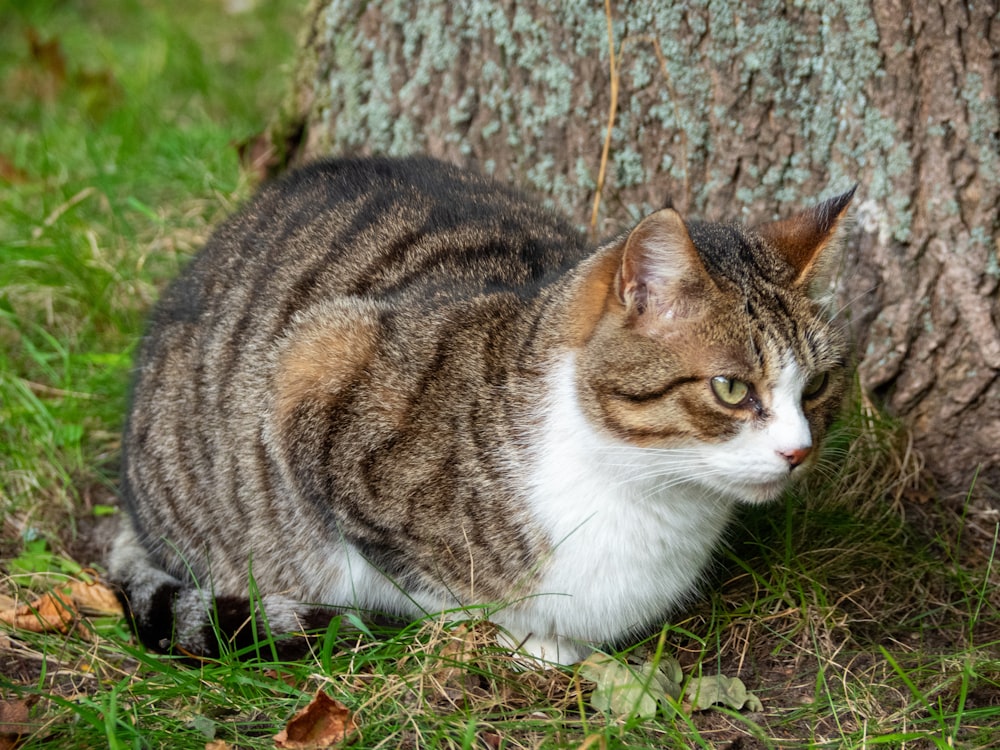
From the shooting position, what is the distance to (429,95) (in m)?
3.26

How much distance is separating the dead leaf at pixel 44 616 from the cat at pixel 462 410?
0.55 feet

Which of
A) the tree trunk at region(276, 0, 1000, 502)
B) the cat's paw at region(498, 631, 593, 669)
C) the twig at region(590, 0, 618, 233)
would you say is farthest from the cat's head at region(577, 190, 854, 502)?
the twig at region(590, 0, 618, 233)

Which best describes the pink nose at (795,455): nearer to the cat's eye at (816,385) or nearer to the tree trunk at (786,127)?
A: the cat's eye at (816,385)

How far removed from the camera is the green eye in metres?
2.05

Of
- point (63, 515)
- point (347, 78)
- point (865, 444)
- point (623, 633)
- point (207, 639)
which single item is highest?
point (347, 78)

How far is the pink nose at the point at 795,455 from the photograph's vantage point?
2016mm

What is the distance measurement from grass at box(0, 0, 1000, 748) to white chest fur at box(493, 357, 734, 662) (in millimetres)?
119

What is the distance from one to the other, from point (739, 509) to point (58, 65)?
3.98m

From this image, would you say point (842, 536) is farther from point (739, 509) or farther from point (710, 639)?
point (710, 639)

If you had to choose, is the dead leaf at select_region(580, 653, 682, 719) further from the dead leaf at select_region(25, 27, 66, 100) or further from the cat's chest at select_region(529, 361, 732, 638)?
the dead leaf at select_region(25, 27, 66, 100)

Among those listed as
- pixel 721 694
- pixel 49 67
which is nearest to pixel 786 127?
pixel 721 694

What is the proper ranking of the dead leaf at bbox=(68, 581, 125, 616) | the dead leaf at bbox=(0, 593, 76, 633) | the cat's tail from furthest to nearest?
the dead leaf at bbox=(68, 581, 125, 616)
the dead leaf at bbox=(0, 593, 76, 633)
the cat's tail

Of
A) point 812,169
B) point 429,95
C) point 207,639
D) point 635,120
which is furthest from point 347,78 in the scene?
point 207,639

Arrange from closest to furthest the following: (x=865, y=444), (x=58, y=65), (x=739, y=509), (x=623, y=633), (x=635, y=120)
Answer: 1. (x=623, y=633)
2. (x=739, y=509)
3. (x=865, y=444)
4. (x=635, y=120)
5. (x=58, y=65)
